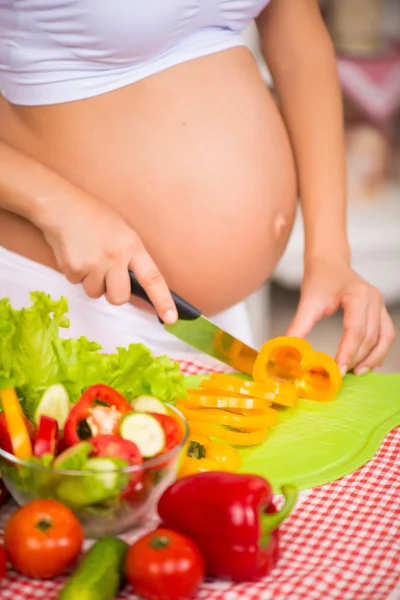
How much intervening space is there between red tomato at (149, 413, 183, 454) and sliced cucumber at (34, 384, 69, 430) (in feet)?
0.30

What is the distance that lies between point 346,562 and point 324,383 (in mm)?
409

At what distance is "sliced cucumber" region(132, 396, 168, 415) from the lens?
2.78 ft

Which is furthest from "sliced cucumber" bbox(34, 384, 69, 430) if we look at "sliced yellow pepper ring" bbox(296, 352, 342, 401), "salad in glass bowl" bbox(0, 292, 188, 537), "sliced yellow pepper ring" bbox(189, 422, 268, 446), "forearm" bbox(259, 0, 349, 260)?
"forearm" bbox(259, 0, 349, 260)

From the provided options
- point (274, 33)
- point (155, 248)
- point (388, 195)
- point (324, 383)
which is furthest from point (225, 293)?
point (388, 195)

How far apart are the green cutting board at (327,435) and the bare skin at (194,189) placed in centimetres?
7

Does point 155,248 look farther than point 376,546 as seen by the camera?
Yes

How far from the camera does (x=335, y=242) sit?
1320 millimetres

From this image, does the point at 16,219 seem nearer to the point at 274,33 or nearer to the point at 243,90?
the point at 243,90

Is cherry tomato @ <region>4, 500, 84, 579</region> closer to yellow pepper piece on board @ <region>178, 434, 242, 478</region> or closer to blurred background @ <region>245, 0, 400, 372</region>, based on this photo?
yellow pepper piece on board @ <region>178, 434, 242, 478</region>

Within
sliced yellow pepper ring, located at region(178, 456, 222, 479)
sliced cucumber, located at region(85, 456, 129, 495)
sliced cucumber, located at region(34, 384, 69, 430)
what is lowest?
sliced yellow pepper ring, located at region(178, 456, 222, 479)

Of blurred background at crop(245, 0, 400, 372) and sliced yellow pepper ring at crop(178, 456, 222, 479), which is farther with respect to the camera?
blurred background at crop(245, 0, 400, 372)

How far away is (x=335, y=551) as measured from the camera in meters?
0.78

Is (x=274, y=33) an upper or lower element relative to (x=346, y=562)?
upper

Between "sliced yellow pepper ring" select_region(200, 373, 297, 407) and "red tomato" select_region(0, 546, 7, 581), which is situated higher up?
"red tomato" select_region(0, 546, 7, 581)
